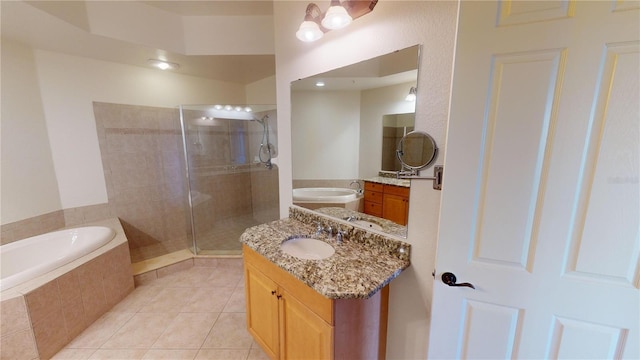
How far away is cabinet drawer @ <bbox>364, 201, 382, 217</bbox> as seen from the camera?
136 cm

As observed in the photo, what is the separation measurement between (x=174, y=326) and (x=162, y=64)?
2.63 metres

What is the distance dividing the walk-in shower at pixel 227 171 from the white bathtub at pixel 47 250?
0.94 meters

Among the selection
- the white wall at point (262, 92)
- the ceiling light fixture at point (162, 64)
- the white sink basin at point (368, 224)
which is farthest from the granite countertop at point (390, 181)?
the ceiling light fixture at point (162, 64)

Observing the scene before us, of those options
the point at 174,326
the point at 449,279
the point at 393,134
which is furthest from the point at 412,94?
the point at 174,326

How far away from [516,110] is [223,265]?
3.00 m

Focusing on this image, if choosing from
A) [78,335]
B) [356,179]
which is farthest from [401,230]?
[78,335]

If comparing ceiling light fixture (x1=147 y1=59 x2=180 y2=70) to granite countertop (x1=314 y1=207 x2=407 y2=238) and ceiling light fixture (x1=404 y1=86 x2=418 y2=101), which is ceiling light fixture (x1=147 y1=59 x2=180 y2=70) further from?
ceiling light fixture (x1=404 y1=86 x2=418 y2=101)

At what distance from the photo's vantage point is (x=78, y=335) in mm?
1737

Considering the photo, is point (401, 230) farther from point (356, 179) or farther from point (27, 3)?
point (27, 3)

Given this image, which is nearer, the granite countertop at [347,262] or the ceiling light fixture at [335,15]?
the granite countertop at [347,262]

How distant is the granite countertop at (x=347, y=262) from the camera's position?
0.98m

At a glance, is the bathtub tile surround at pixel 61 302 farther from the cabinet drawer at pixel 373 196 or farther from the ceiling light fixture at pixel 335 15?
the ceiling light fixture at pixel 335 15

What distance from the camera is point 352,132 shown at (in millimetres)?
1502

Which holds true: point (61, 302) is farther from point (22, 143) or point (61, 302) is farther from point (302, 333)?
point (302, 333)
